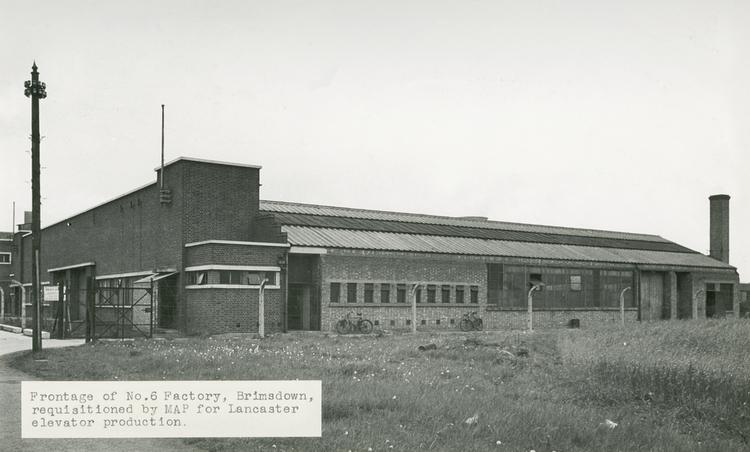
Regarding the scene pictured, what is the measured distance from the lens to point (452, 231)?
46906 millimetres

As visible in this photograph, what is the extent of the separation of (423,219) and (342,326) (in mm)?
17236

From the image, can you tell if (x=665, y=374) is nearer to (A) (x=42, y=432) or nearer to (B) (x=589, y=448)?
(B) (x=589, y=448)

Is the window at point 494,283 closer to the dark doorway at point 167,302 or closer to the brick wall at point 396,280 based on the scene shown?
the brick wall at point 396,280

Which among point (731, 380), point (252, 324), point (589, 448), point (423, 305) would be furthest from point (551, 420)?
point (423, 305)

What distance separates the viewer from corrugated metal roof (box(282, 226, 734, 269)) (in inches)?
1444

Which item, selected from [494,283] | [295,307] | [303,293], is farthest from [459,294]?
[295,307]

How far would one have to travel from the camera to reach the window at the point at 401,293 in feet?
123

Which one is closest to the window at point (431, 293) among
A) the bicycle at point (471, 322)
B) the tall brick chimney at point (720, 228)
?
the bicycle at point (471, 322)

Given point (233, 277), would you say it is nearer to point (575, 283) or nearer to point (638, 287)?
point (575, 283)

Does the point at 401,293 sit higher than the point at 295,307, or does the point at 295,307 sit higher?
the point at 401,293

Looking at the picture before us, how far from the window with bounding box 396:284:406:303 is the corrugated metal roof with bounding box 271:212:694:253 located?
4.82 metres

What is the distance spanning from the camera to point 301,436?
348 inches

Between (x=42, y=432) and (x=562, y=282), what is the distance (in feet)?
137
